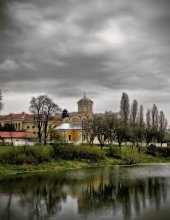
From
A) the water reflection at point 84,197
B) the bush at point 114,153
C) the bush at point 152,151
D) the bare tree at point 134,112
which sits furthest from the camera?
the bare tree at point 134,112

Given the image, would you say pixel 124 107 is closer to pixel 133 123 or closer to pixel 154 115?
pixel 133 123

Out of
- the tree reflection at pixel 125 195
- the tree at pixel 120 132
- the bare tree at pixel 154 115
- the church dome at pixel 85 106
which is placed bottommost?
the tree reflection at pixel 125 195

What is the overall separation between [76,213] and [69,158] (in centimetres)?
2110

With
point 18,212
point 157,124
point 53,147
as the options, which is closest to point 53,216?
point 18,212

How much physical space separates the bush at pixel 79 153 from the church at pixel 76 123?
15659mm

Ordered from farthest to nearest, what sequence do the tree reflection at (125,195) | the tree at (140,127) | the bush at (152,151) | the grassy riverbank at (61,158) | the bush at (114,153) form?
the tree at (140,127)
the bush at (152,151)
the bush at (114,153)
the grassy riverbank at (61,158)
the tree reflection at (125,195)

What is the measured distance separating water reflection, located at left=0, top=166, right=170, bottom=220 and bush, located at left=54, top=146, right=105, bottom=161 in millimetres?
9463

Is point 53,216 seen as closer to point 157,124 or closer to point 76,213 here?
point 76,213

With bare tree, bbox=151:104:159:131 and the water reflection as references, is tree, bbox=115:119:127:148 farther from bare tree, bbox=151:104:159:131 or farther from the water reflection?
the water reflection

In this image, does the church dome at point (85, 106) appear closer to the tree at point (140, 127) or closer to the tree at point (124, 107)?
the tree at point (140, 127)

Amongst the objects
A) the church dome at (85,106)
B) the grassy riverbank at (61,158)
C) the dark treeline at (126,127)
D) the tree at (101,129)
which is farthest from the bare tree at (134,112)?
the church dome at (85,106)

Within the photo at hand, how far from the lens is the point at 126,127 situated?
1841 inches

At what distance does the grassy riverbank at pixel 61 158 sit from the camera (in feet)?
97.3

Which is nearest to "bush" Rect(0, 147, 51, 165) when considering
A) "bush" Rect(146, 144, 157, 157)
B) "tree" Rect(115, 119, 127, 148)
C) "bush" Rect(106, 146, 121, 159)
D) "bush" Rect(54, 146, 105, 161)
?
"bush" Rect(54, 146, 105, 161)
